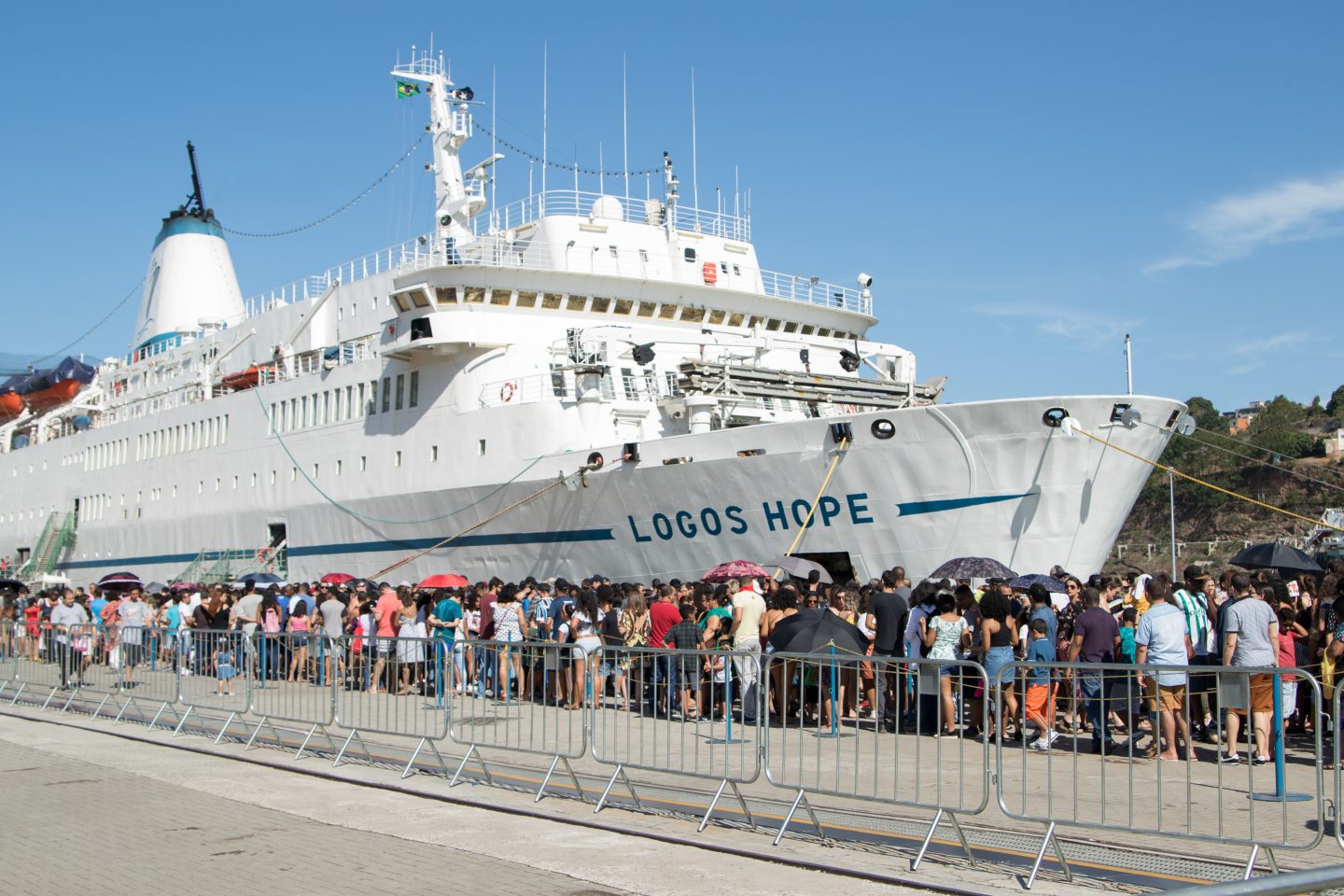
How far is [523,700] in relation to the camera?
8828mm

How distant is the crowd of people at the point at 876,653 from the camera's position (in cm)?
737

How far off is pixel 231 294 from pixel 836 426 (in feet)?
95.5

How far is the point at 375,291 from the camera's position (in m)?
26.4

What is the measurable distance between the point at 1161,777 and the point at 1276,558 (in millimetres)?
9590

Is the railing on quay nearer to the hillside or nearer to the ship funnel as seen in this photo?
the ship funnel

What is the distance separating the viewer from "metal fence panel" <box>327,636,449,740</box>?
9367 millimetres

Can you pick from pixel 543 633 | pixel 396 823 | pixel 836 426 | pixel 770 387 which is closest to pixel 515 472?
pixel 770 387

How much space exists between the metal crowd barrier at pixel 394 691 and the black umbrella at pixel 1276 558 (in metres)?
9.84

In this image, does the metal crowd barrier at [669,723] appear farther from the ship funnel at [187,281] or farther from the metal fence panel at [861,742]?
the ship funnel at [187,281]

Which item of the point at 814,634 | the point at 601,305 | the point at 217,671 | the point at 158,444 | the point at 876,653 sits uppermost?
the point at 601,305

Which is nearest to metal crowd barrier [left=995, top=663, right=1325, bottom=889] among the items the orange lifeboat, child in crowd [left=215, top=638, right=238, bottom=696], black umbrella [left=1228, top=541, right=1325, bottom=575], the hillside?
black umbrella [left=1228, top=541, right=1325, bottom=575]

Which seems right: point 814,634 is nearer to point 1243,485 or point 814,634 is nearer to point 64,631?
point 64,631

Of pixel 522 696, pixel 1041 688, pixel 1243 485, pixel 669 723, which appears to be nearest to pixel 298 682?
pixel 522 696

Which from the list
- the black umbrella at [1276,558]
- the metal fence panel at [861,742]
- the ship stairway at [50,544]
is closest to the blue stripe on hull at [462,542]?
the ship stairway at [50,544]
